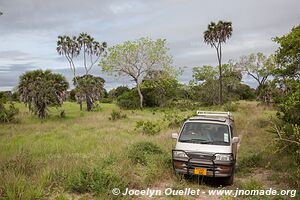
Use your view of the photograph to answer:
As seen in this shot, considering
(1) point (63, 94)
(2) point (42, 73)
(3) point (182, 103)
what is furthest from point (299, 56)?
(3) point (182, 103)

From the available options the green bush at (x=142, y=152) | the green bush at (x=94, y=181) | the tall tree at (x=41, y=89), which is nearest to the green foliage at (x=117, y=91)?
the tall tree at (x=41, y=89)

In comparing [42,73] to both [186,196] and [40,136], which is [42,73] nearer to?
[40,136]

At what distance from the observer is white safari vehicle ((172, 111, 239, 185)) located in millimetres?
8078

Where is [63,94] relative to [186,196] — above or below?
above

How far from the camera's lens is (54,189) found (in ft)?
23.4

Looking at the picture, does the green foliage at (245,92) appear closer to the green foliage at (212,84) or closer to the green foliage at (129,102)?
the green foliage at (212,84)

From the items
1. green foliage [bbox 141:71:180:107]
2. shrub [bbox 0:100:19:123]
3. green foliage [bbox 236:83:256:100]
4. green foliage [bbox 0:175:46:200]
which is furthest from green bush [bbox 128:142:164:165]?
green foliage [bbox 236:83:256:100]

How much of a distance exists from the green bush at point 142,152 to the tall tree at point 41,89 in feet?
59.9

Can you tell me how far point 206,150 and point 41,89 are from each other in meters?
22.1

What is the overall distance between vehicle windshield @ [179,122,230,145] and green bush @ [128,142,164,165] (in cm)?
192

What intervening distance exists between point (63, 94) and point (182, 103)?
18.7m

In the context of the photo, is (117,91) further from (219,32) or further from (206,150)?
(206,150)

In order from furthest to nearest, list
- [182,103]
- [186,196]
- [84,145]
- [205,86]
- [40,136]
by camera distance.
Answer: [205,86], [182,103], [40,136], [84,145], [186,196]

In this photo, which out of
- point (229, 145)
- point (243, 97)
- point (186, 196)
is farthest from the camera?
point (243, 97)
